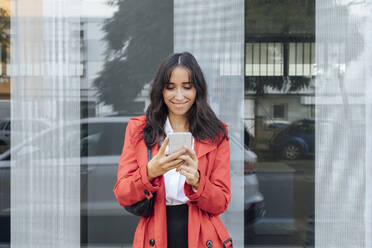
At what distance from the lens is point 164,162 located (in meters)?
1.78

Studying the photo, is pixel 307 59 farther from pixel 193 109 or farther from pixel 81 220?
pixel 81 220

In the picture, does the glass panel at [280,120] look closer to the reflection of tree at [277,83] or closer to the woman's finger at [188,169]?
the reflection of tree at [277,83]

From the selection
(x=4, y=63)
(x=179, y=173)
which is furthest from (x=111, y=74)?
(x=179, y=173)

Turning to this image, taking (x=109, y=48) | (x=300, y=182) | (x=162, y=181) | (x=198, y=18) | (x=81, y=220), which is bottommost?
(x=81, y=220)

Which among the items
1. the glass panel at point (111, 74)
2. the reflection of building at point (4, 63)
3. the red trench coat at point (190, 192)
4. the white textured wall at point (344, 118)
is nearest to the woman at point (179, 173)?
the red trench coat at point (190, 192)

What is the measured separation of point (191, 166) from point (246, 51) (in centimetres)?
199

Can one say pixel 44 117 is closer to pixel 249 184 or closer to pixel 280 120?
pixel 249 184

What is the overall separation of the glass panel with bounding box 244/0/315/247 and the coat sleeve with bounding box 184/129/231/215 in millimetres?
1449

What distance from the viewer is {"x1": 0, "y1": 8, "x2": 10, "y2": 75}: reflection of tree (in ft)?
11.7

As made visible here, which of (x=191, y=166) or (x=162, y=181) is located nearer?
(x=191, y=166)

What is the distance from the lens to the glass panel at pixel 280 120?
3559 mm

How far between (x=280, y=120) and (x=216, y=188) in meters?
1.81

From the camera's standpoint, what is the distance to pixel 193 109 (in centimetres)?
223

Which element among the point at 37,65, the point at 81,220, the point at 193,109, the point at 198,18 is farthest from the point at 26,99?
the point at 193,109
